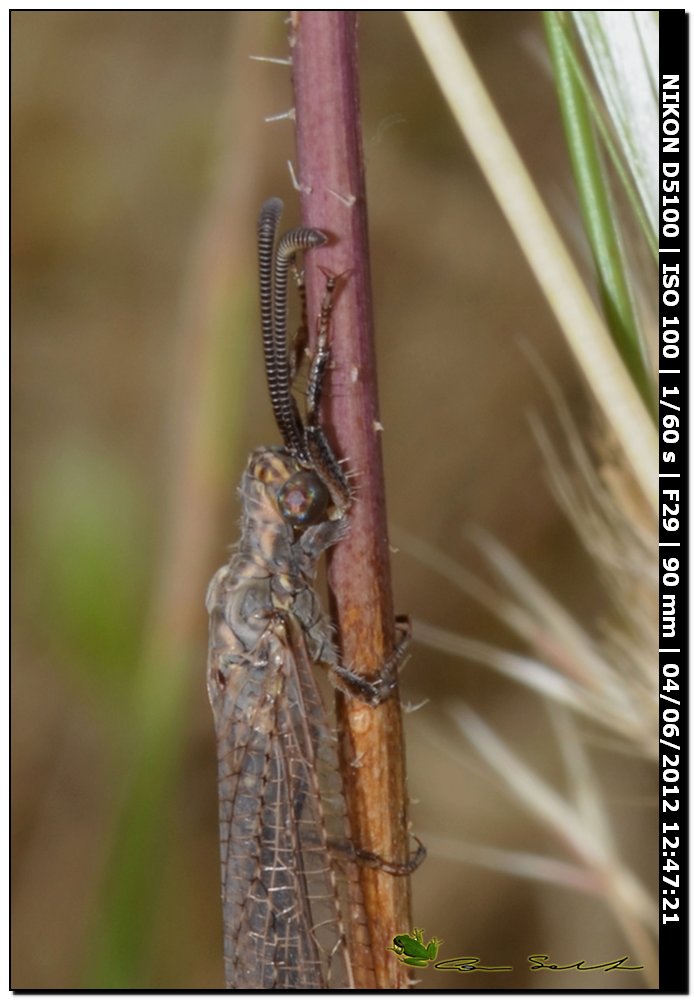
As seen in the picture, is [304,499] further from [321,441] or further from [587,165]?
[587,165]

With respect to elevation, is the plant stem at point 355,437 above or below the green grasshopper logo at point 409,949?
above

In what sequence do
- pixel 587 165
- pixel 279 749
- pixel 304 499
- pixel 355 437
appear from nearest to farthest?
pixel 587 165 → pixel 355 437 → pixel 304 499 → pixel 279 749

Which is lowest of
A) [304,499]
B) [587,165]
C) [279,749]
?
[279,749]

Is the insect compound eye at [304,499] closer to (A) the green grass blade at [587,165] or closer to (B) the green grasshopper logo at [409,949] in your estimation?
(A) the green grass blade at [587,165]

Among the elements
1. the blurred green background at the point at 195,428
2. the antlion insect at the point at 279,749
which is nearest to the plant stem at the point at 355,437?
the antlion insect at the point at 279,749

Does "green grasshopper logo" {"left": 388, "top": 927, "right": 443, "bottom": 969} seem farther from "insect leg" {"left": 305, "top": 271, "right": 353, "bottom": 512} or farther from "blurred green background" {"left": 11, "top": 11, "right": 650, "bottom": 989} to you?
"blurred green background" {"left": 11, "top": 11, "right": 650, "bottom": 989}

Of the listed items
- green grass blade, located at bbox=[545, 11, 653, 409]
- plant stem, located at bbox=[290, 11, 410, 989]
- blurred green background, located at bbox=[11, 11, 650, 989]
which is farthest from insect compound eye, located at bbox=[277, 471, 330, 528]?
blurred green background, located at bbox=[11, 11, 650, 989]

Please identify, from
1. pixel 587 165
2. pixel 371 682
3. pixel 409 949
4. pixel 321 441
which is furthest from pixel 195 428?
pixel 587 165
